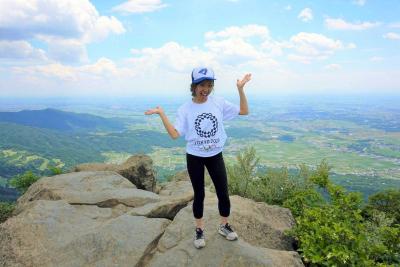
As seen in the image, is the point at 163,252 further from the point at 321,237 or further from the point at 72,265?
the point at 321,237

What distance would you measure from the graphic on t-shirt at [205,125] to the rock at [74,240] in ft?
10.9

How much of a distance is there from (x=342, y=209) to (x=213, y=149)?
14.8 ft

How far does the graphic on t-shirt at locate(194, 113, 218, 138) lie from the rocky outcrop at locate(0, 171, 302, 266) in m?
2.68

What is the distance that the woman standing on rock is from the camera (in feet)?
24.7

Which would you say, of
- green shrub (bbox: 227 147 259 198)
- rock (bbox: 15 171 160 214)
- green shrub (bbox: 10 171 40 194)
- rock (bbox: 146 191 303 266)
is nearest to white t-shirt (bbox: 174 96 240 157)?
rock (bbox: 146 191 303 266)

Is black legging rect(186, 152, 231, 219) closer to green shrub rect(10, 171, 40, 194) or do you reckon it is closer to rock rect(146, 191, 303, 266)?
rock rect(146, 191, 303, 266)

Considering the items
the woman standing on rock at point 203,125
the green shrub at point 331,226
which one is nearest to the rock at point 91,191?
the green shrub at point 331,226

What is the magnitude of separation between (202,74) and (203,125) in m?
1.11

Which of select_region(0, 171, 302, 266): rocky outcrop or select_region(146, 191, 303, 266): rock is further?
select_region(0, 171, 302, 266): rocky outcrop

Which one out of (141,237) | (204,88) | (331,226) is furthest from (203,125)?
(331,226)

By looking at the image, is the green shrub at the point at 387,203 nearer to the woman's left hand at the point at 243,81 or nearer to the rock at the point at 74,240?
the woman's left hand at the point at 243,81

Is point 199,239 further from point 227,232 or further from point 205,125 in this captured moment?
point 205,125

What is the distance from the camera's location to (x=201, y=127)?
7629mm

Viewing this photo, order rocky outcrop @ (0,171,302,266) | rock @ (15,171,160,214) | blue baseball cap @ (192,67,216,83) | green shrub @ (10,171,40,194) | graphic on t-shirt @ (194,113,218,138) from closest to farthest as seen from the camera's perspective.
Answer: blue baseball cap @ (192,67,216,83) → graphic on t-shirt @ (194,113,218,138) → rocky outcrop @ (0,171,302,266) → rock @ (15,171,160,214) → green shrub @ (10,171,40,194)
